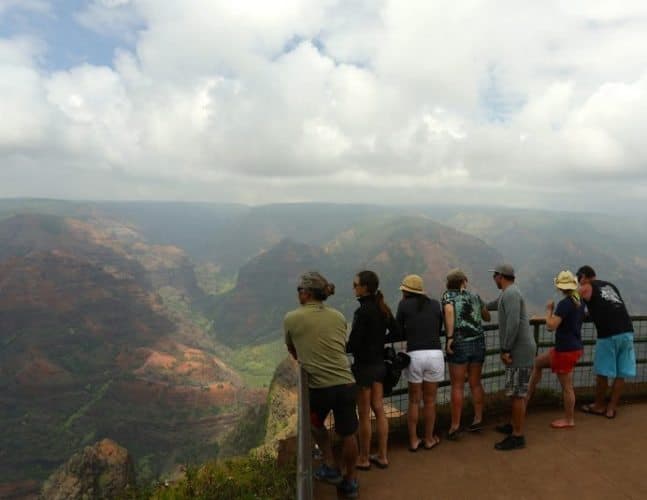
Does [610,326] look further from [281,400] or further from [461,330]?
[281,400]

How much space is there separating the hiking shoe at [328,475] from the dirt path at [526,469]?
0.37ft

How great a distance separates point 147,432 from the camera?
111 meters

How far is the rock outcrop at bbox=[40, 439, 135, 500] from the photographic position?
38.8 m

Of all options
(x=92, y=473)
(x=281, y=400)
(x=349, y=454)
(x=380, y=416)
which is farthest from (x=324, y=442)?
(x=281, y=400)

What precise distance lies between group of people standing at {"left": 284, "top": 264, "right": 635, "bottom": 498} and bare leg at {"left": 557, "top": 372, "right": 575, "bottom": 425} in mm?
16

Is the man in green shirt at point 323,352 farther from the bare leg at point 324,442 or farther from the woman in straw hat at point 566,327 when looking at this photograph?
the woman in straw hat at point 566,327

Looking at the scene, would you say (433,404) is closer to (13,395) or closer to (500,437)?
(500,437)

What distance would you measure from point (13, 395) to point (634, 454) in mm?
153888

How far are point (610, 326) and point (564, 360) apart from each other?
0.99 meters

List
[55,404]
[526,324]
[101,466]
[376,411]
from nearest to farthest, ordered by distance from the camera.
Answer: [376,411] → [526,324] → [101,466] → [55,404]

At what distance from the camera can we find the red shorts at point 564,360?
588 cm

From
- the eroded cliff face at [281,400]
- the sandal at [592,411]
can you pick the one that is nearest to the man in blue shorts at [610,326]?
the sandal at [592,411]

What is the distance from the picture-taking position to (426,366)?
17.4 feet

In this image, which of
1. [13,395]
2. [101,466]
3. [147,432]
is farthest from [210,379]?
[101,466]
